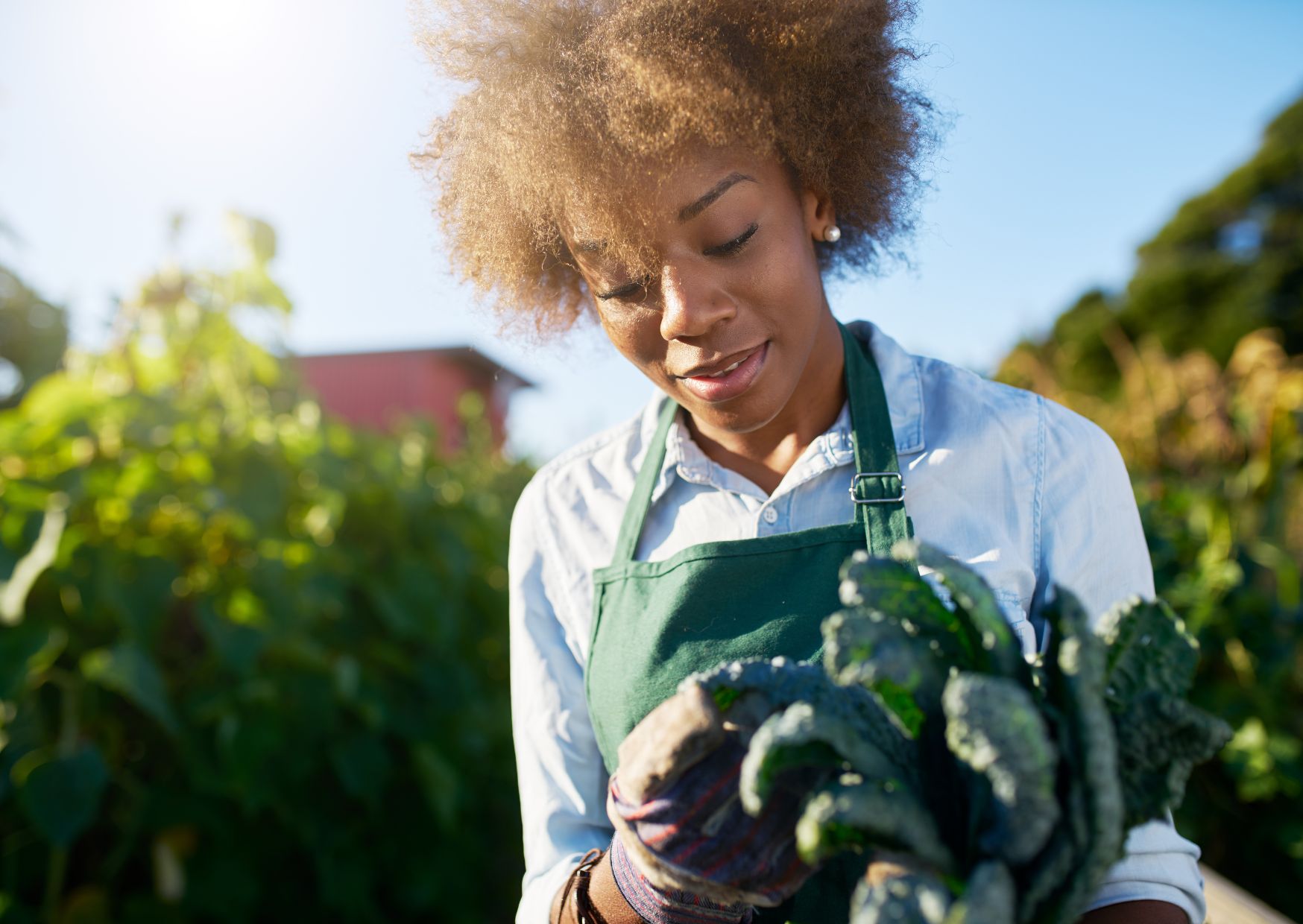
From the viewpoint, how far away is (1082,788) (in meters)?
0.66

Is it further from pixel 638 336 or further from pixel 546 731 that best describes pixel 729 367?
pixel 546 731

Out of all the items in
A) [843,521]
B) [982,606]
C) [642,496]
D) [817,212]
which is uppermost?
[817,212]

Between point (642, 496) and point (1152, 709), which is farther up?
point (642, 496)

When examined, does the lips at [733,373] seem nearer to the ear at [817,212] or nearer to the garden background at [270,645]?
the ear at [817,212]

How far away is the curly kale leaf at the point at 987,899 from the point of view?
62 centimetres

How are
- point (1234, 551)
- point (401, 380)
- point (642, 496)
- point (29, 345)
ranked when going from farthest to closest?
1. point (401, 380)
2. point (29, 345)
3. point (1234, 551)
4. point (642, 496)

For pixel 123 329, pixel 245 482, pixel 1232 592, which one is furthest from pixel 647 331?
pixel 1232 592

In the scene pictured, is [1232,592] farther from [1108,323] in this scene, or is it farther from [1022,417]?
[1108,323]

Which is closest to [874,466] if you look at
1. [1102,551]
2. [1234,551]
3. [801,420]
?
[801,420]

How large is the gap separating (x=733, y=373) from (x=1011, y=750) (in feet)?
2.42

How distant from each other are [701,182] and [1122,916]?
3.33 feet

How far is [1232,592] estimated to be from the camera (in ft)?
8.86

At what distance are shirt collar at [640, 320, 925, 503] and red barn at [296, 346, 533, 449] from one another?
1610 centimetres

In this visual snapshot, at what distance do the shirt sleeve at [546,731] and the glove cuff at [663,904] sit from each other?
0.29m
